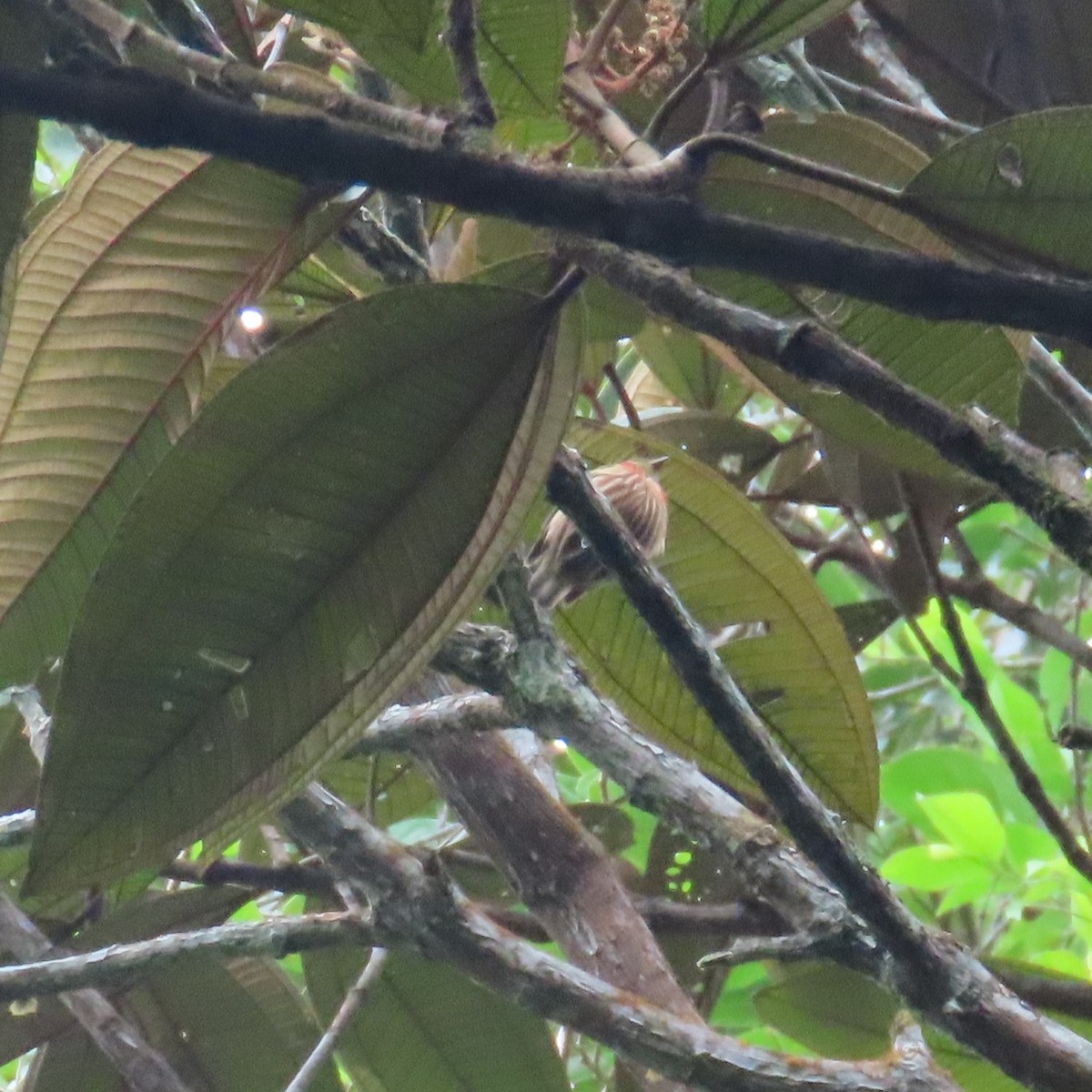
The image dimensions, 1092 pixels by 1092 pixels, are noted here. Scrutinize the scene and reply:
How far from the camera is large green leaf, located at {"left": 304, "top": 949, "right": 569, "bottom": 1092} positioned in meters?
1.04

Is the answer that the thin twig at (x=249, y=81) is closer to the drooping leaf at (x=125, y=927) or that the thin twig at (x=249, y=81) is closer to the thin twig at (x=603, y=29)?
the thin twig at (x=603, y=29)

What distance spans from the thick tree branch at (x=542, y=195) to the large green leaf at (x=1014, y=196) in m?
0.14

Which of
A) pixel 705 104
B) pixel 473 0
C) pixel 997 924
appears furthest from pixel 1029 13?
pixel 997 924

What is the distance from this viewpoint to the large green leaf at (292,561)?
1.58 feet

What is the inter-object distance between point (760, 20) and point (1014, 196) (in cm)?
13

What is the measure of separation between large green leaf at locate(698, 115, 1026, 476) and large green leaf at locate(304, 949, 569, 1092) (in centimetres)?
58

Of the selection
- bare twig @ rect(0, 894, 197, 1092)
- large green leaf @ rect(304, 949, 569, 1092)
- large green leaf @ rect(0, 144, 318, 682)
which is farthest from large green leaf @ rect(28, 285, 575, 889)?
large green leaf @ rect(304, 949, 569, 1092)

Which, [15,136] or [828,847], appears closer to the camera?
[15,136]

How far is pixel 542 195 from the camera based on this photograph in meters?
0.35

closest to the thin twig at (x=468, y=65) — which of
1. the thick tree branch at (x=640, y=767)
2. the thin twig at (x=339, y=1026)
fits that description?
the thick tree branch at (x=640, y=767)

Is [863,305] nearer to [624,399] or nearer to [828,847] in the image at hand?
[828,847]

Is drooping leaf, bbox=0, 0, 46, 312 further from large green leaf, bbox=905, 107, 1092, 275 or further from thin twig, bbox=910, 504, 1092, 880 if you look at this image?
thin twig, bbox=910, 504, 1092, 880

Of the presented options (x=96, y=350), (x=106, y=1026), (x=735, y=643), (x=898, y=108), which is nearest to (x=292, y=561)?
(x=96, y=350)

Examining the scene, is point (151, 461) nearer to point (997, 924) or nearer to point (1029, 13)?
point (1029, 13)
